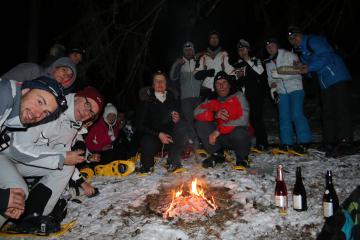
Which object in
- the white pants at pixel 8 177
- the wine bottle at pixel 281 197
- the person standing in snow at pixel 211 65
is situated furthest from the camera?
the person standing in snow at pixel 211 65

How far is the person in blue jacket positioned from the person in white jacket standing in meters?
0.32

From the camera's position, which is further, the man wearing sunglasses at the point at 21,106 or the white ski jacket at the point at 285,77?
the white ski jacket at the point at 285,77

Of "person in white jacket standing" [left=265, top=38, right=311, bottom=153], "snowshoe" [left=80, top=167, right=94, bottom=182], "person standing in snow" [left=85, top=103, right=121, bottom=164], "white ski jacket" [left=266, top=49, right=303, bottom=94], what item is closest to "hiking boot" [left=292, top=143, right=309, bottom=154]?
"person in white jacket standing" [left=265, top=38, right=311, bottom=153]

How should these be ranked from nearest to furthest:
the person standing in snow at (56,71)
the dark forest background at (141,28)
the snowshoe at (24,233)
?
the snowshoe at (24,233) < the person standing in snow at (56,71) < the dark forest background at (141,28)

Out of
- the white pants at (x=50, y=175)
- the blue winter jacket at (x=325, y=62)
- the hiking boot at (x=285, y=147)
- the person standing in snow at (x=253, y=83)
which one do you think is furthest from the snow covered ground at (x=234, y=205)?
the blue winter jacket at (x=325, y=62)

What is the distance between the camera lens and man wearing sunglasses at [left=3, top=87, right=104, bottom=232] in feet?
12.4

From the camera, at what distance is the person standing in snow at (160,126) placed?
5605mm

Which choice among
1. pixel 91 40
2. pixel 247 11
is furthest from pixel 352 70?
pixel 91 40

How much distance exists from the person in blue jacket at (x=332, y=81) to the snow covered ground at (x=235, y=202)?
36 cm

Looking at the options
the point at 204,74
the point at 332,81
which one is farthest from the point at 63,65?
the point at 332,81

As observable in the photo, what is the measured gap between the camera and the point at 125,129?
7.30m

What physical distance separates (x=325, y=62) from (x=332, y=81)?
1.22 ft

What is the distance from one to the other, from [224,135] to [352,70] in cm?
1602

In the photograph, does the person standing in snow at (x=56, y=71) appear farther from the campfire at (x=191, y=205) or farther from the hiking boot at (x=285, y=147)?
the hiking boot at (x=285, y=147)
